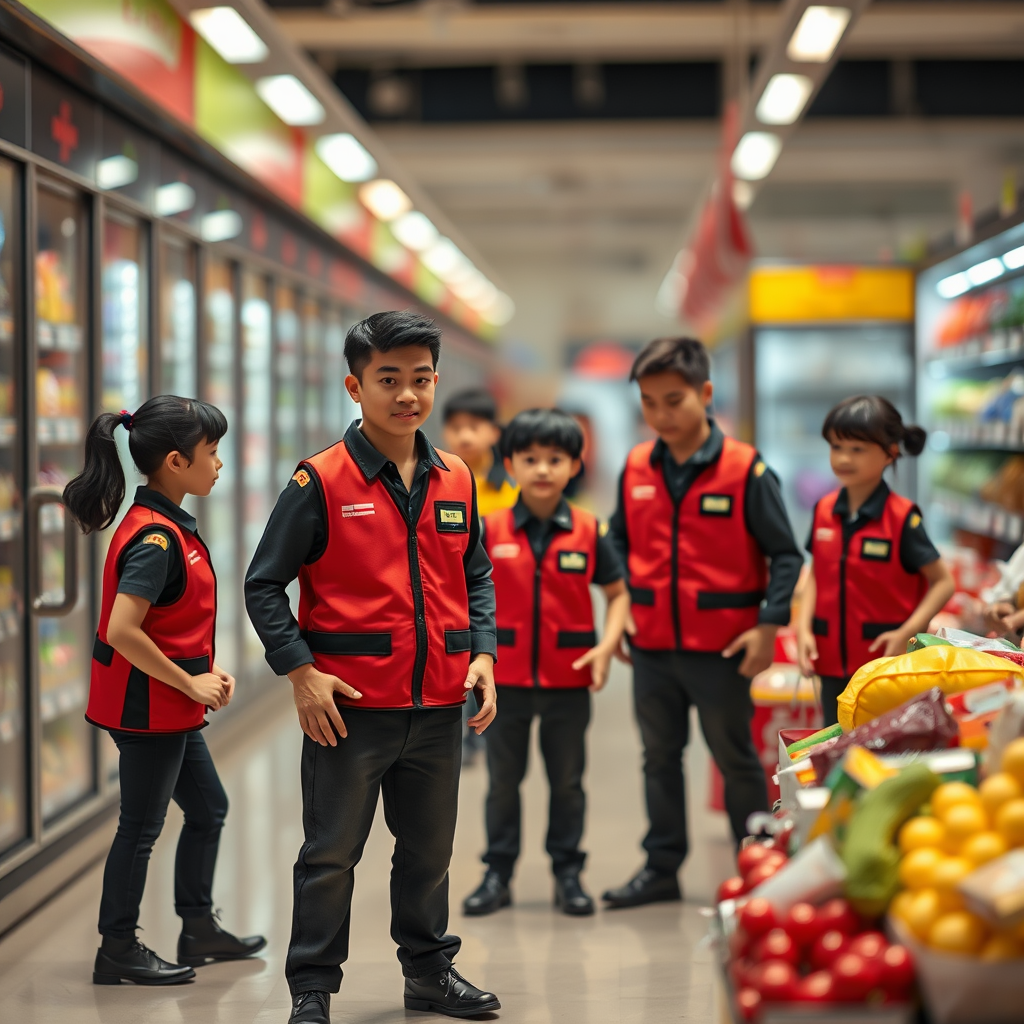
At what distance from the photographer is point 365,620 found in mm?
2684

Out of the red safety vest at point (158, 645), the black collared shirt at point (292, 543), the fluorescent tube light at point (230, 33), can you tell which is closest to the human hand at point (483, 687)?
the black collared shirt at point (292, 543)

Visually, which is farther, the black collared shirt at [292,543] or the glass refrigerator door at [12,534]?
Result: the glass refrigerator door at [12,534]

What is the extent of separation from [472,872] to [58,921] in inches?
51.6

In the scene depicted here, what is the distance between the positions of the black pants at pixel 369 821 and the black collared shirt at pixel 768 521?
1194 millimetres

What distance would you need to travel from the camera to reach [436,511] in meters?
2.79

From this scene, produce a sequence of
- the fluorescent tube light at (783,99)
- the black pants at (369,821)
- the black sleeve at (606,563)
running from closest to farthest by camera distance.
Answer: the black pants at (369,821) → the black sleeve at (606,563) → the fluorescent tube light at (783,99)

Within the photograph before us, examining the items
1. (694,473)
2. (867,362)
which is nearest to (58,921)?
(694,473)

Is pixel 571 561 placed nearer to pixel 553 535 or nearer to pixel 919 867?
pixel 553 535

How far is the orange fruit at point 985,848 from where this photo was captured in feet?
5.86

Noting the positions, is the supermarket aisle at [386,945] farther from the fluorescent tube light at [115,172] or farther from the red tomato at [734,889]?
the fluorescent tube light at [115,172]

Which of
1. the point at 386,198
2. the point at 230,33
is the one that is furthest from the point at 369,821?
the point at 386,198

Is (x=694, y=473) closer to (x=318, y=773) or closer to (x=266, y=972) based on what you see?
(x=318, y=773)

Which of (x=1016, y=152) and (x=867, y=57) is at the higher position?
(x=867, y=57)

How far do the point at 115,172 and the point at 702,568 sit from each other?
2.68 m
